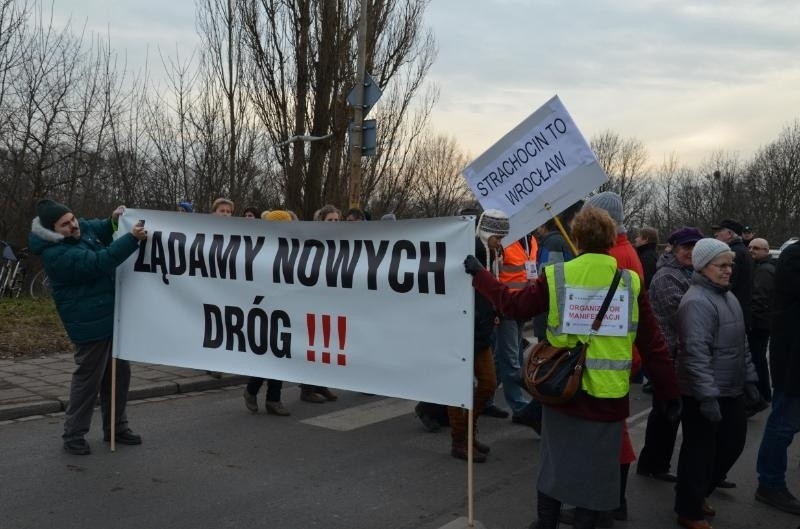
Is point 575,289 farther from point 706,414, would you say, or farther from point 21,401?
point 21,401

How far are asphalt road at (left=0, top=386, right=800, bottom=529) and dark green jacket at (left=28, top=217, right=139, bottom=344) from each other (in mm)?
1006

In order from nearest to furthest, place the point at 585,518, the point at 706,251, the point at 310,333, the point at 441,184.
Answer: the point at 585,518
the point at 706,251
the point at 310,333
the point at 441,184

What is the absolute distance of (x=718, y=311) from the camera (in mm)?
4508

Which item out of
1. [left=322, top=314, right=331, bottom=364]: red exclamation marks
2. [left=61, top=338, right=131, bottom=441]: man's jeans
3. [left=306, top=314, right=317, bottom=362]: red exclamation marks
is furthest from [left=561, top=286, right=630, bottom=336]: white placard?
[left=61, top=338, right=131, bottom=441]: man's jeans

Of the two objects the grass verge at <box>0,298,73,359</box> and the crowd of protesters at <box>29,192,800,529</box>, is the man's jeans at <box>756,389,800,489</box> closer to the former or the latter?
the crowd of protesters at <box>29,192,800,529</box>

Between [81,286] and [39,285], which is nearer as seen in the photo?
[81,286]

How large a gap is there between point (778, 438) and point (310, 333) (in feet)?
10.9

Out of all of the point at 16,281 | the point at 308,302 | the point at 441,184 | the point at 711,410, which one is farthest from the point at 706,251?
the point at 441,184

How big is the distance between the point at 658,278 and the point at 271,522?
2.99 m

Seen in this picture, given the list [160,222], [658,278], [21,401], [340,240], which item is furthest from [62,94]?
[658,278]

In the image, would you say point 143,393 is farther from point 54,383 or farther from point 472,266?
point 472,266

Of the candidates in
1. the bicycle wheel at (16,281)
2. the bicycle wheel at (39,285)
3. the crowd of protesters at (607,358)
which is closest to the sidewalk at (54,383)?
the crowd of protesters at (607,358)

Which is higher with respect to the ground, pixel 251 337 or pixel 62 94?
pixel 62 94

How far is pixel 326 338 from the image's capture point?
5.05m
